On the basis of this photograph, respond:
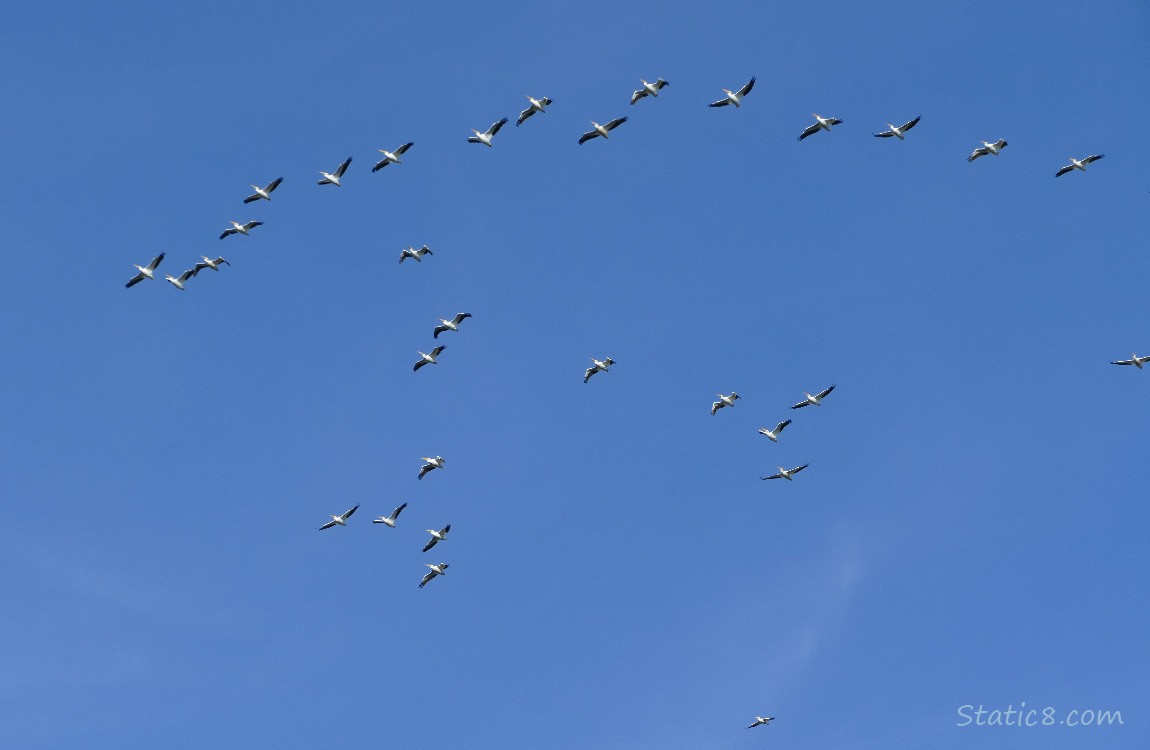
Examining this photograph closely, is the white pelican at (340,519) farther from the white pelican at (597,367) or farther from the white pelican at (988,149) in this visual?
the white pelican at (988,149)

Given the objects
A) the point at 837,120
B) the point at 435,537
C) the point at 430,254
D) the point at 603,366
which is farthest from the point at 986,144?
the point at 435,537

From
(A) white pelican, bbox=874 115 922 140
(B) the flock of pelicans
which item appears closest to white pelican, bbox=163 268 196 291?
(B) the flock of pelicans

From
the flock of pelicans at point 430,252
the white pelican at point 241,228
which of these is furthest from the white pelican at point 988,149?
the white pelican at point 241,228

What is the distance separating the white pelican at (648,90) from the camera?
121 m

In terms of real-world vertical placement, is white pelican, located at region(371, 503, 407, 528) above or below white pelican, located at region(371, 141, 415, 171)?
below

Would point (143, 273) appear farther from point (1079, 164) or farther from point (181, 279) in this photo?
point (1079, 164)

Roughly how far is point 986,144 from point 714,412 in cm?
2877

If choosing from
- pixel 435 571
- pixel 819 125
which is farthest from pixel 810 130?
pixel 435 571

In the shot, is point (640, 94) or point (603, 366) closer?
point (640, 94)

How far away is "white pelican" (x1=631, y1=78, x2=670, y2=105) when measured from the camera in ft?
397

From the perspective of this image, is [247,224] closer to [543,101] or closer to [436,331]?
[436,331]

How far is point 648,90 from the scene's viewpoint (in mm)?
121250

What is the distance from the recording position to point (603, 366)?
13112 cm

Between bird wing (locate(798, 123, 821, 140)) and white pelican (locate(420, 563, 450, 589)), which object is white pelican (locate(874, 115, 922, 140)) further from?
white pelican (locate(420, 563, 450, 589))
